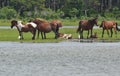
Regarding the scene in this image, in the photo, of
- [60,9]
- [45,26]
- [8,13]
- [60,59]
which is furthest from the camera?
[60,9]

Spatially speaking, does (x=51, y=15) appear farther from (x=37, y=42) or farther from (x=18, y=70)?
(x=18, y=70)

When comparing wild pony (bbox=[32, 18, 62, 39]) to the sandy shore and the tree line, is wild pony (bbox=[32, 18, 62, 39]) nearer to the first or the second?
the sandy shore

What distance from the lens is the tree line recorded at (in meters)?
88.9

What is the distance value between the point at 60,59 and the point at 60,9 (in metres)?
70.0

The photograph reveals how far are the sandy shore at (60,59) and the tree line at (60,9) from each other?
4991cm

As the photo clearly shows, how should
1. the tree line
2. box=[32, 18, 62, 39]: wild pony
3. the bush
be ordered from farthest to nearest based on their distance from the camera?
the tree line
the bush
box=[32, 18, 62, 39]: wild pony

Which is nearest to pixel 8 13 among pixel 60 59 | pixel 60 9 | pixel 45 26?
pixel 60 9

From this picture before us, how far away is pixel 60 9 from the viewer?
97.4 m

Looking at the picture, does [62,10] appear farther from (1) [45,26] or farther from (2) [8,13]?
(1) [45,26]

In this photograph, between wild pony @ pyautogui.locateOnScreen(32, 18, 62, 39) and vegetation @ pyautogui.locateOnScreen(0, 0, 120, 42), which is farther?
vegetation @ pyautogui.locateOnScreen(0, 0, 120, 42)

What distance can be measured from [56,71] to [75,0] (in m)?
74.3

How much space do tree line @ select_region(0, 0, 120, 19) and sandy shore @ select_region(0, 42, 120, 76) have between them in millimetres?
49914

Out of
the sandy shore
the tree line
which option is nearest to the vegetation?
the tree line

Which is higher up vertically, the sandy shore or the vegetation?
the sandy shore
